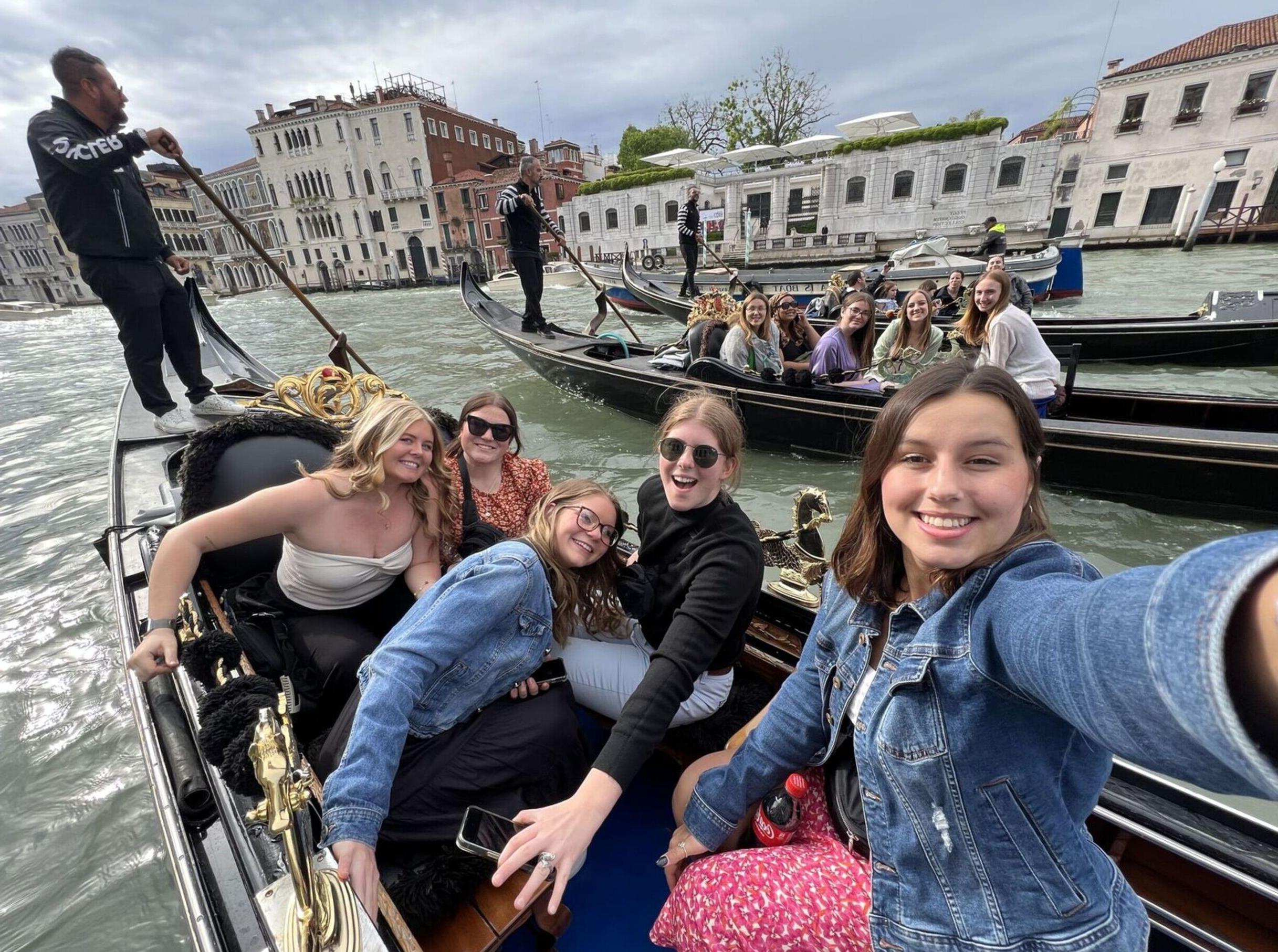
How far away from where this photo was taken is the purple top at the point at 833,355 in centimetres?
Answer: 357

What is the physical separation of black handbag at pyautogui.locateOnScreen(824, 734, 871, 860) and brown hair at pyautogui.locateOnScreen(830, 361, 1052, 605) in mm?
252

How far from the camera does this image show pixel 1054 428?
283 centimetres

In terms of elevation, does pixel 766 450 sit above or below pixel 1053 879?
below

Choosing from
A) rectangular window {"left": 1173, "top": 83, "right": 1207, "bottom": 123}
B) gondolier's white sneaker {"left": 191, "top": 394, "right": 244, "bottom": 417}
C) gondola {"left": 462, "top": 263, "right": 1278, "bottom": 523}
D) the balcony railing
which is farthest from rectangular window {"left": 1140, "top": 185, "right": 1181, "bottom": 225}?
the balcony railing

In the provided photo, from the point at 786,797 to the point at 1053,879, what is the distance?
1.26ft

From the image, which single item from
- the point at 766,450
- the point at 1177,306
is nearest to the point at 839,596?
the point at 766,450

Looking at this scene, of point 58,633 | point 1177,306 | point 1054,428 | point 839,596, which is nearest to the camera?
point 839,596

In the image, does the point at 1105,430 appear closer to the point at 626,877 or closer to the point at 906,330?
the point at 906,330

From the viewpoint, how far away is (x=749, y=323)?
146 inches

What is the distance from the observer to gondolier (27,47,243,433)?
2086mm

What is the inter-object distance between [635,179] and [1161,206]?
16.3 m

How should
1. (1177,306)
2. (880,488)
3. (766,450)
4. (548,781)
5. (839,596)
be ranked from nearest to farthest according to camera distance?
(880,488), (839,596), (548,781), (766,450), (1177,306)

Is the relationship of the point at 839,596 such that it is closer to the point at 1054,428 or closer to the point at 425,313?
the point at 1054,428

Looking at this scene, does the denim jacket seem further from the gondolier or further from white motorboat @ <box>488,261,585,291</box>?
white motorboat @ <box>488,261,585,291</box>
